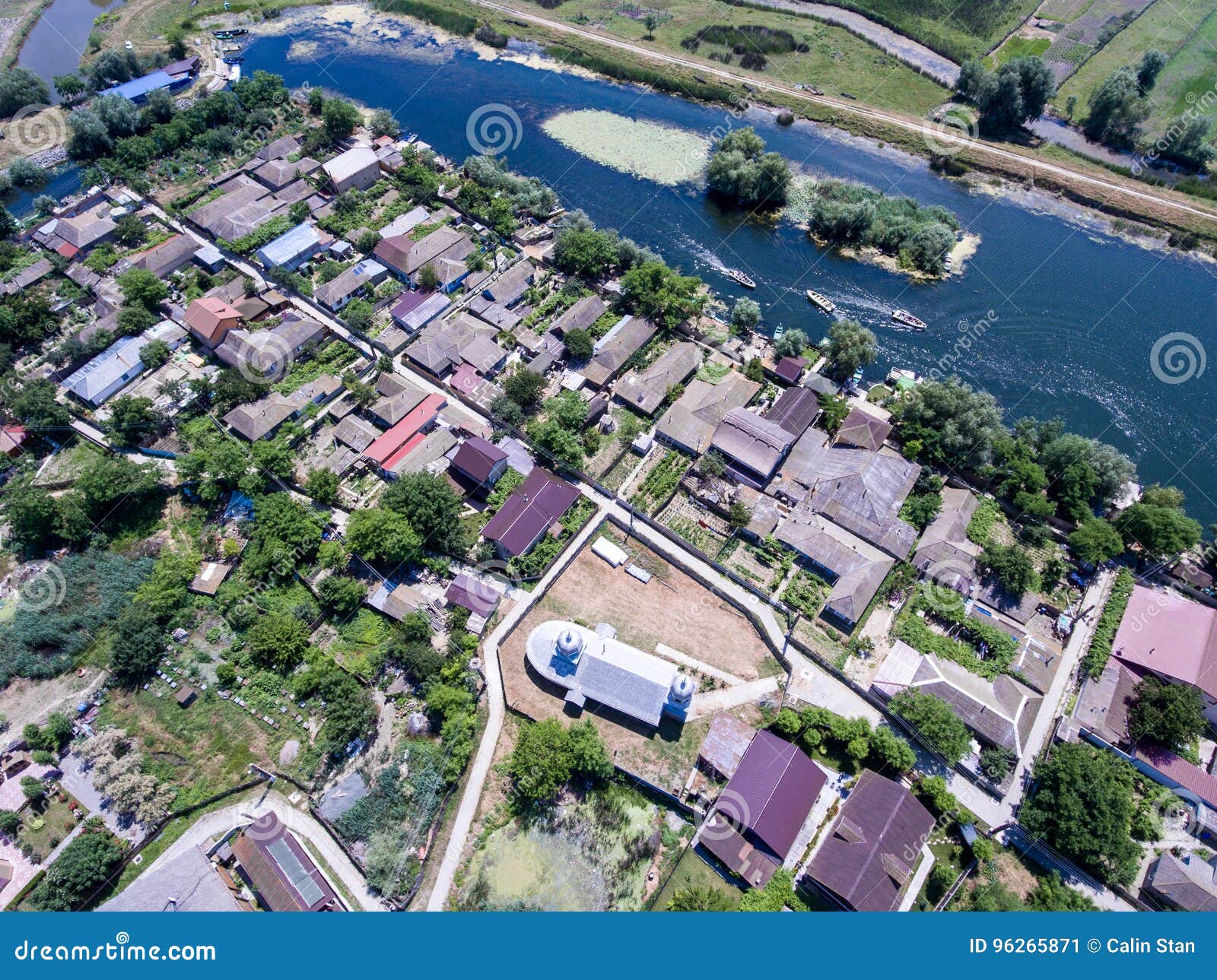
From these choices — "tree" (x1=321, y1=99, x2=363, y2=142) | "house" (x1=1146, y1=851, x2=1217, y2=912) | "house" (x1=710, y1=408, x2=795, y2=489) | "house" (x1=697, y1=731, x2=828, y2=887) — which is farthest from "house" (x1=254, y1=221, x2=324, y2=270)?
"house" (x1=1146, y1=851, x2=1217, y2=912)

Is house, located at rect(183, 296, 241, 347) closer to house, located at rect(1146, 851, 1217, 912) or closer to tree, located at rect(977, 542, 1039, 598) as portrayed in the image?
tree, located at rect(977, 542, 1039, 598)

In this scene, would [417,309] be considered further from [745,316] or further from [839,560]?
[839,560]

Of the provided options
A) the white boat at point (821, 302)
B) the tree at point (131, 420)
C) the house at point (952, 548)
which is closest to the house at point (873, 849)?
the house at point (952, 548)

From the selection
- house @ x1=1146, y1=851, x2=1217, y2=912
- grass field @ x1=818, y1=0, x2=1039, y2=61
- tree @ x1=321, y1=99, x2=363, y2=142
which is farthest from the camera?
grass field @ x1=818, y1=0, x2=1039, y2=61

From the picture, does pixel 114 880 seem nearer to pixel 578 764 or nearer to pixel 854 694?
pixel 578 764

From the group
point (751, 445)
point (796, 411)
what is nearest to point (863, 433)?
point (796, 411)

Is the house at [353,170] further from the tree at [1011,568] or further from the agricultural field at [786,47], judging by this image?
the tree at [1011,568]
